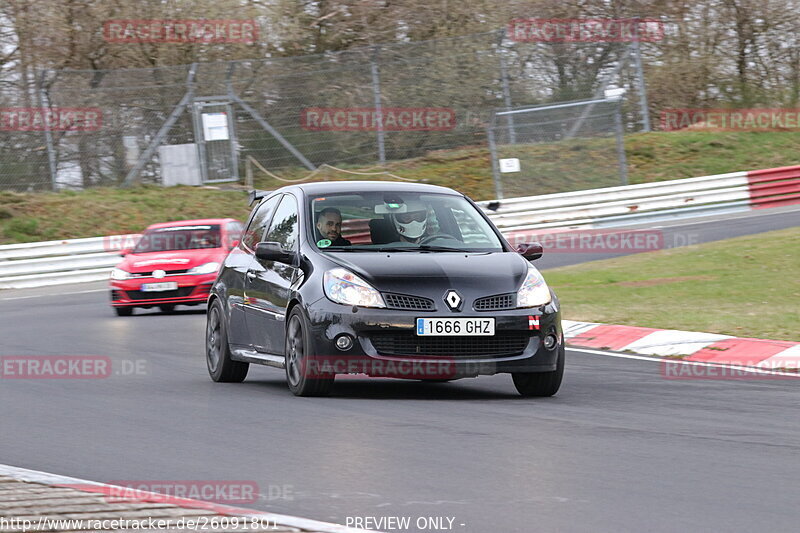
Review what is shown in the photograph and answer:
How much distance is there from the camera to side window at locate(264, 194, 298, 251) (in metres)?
10.5

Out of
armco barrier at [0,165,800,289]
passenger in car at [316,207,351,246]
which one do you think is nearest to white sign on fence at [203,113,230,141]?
armco barrier at [0,165,800,289]

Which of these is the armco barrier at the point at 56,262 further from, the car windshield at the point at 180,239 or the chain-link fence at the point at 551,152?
the chain-link fence at the point at 551,152

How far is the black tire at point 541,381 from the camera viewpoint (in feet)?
32.3

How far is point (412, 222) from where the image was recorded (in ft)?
34.0

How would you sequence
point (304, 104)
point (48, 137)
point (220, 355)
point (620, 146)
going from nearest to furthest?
point (220, 355)
point (48, 137)
point (620, 146)
point (304, 104)

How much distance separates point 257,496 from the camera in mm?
6180

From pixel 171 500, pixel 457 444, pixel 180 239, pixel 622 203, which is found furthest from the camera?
pixel 622 203

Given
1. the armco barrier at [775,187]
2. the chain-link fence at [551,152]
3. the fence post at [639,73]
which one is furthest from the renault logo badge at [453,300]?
the fence post at [639,73]

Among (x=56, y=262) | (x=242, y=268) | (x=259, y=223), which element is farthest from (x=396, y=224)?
(x=56, y=262)

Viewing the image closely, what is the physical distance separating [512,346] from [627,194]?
22.6 meters

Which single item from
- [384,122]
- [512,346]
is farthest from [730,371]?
[384,122]

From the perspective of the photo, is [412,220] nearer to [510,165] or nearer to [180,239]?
[180,239]

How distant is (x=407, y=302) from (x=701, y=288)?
9.67 m

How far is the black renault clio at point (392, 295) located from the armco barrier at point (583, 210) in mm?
17035
